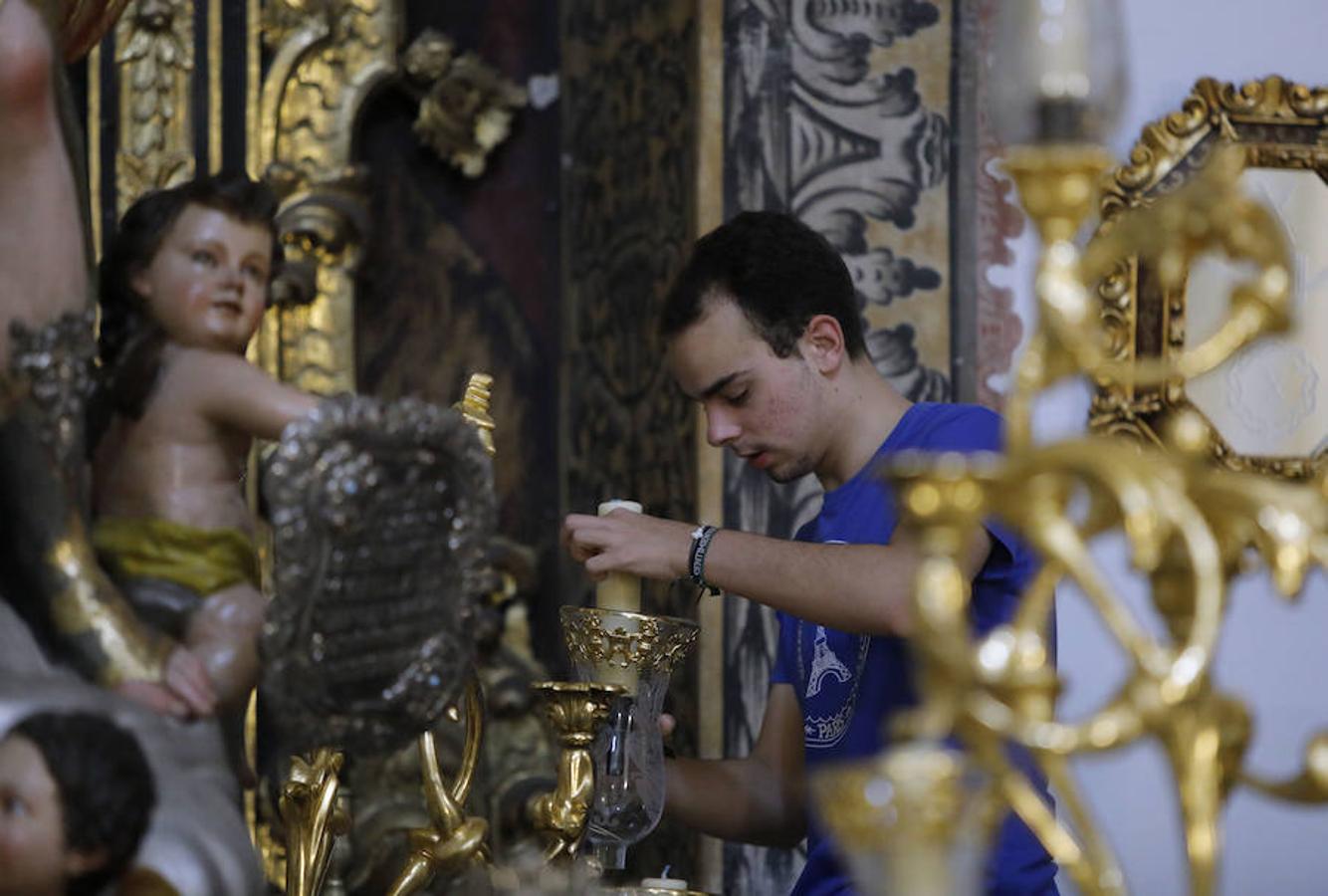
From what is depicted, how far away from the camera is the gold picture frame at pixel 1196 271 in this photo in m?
2.65

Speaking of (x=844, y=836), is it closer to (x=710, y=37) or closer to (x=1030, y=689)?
(x=1030, y=689)

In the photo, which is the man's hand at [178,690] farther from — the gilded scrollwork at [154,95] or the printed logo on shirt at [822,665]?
the gilded scrollwork at [154,95]

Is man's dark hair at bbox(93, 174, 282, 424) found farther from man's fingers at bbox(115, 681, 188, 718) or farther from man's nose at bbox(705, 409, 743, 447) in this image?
man's nose at bbox(705, 409, 743, 447)

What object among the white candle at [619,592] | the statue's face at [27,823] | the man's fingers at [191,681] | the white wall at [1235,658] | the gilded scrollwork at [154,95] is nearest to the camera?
the statue's face at [27,823]

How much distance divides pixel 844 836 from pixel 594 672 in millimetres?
787

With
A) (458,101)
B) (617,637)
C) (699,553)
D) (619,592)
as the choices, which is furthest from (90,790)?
(458,101)

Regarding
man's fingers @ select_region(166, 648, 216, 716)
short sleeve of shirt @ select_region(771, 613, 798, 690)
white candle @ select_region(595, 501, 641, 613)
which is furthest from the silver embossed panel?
short sleeve of shirt @ select_region(771, 613, 798, 690)

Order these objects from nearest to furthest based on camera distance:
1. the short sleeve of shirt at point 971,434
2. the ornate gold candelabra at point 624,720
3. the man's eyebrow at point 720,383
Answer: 1. the ornate gold candelabra at point 624,720
2. the short sleeve of shirt at point 971,434
3. the man's eyebrow at point 720,383

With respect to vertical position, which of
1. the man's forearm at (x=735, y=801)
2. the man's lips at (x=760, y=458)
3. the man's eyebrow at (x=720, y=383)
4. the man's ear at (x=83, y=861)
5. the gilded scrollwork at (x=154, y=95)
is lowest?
the man's forearm at (x=735, y=801)

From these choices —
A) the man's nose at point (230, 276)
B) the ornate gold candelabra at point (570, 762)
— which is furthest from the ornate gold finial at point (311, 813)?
the man's nose at point (230, 276)

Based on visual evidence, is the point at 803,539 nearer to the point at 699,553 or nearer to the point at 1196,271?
the point at 699,553

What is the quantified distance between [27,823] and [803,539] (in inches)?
44.2

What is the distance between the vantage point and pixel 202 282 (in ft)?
4.20

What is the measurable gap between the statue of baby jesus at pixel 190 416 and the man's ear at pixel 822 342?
0.82m
